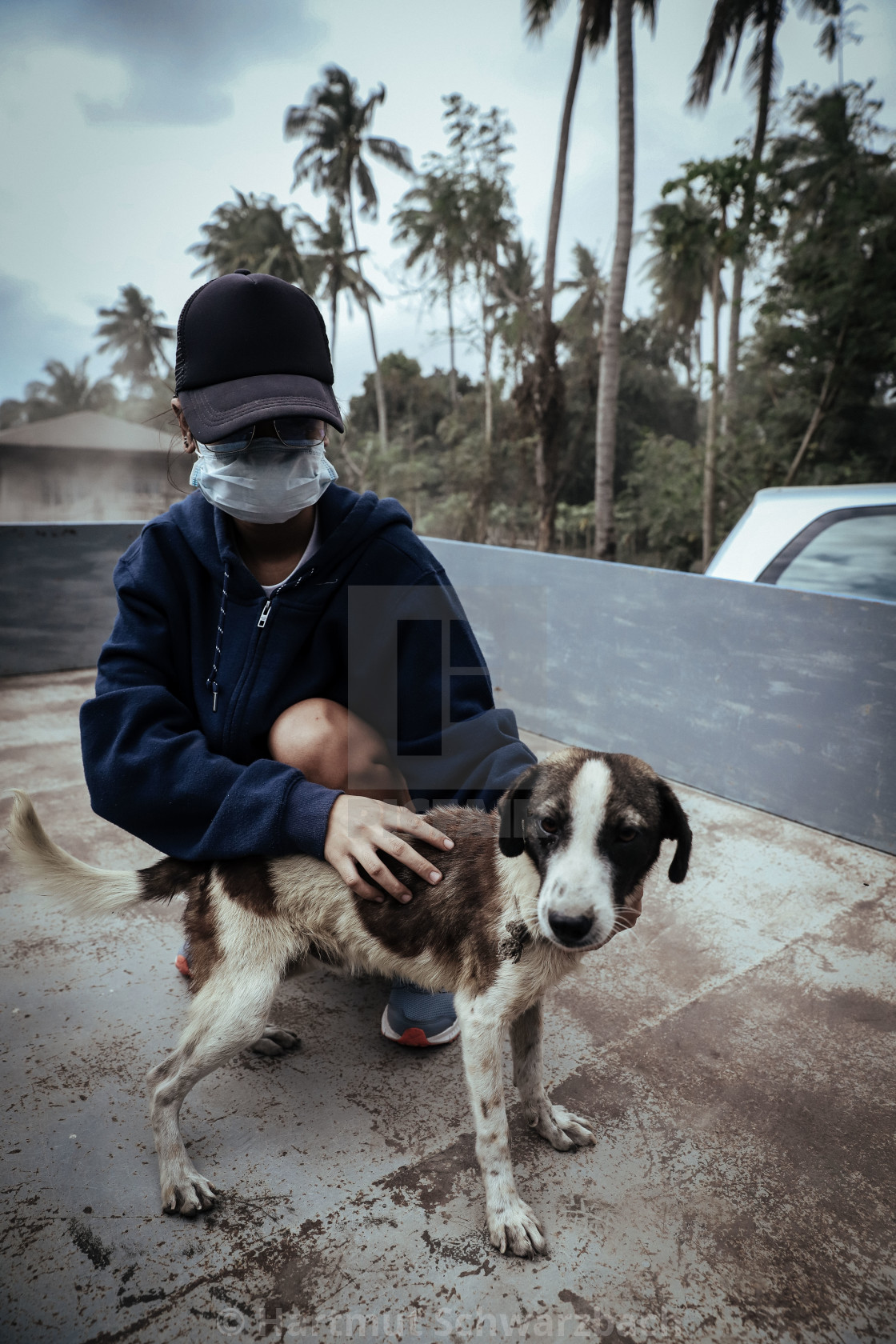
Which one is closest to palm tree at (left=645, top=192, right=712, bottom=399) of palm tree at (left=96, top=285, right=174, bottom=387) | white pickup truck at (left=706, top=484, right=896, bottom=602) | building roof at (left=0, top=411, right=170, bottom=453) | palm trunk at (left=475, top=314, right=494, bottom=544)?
palm trunk at (left=475, top=314, right=494, bottom=544)

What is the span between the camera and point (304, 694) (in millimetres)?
2184

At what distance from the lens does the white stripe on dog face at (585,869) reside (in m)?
1.50

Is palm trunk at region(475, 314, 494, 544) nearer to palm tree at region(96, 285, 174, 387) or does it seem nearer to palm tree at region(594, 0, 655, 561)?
palm tree at region(594, 0, 655, 561)

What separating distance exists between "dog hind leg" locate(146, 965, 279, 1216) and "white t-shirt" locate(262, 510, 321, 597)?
964 millimetres

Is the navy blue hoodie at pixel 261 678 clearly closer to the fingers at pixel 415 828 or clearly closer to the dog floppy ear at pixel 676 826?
the fingers at pixel 415 828

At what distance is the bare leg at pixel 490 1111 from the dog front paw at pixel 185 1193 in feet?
2.00

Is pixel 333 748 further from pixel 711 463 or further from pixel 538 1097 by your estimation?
pixel 711 463

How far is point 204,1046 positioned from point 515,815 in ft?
2.86

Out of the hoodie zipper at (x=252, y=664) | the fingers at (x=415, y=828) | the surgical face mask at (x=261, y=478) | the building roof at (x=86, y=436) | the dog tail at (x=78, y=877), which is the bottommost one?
the dog tail at (x=78, y=877)

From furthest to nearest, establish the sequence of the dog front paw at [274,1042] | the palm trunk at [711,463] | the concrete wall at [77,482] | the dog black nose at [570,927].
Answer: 1. the concrete wall at [77,482]
2. the palm trunk at [711,463]
3. the dog front paw at [274,1042]
4. the dog black nose at [570,927]

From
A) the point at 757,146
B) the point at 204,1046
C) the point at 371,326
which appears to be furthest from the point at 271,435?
the point at 371,326

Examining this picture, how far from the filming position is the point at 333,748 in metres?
2.08

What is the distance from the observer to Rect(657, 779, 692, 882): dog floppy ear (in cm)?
171

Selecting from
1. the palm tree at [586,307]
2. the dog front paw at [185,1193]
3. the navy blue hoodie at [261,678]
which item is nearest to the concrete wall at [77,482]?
the palm tree at [586,307]
